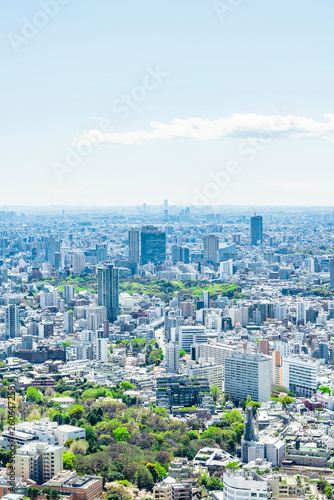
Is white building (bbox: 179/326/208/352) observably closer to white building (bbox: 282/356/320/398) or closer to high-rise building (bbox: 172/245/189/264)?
white building (bbox: 282/356/320/398)

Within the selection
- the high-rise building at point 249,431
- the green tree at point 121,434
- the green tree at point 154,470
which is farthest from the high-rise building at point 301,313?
the green tree at point 154,470

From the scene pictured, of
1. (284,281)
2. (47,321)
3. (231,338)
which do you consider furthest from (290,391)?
(284,281)

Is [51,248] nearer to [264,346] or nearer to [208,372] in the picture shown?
[264,346]

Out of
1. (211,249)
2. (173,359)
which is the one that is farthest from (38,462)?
(211,249)

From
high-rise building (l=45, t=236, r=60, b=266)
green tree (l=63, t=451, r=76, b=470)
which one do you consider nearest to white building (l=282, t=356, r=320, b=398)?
green tree (l=63, t=451, r=76, b=470)

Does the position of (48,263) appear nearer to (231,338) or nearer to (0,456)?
(231,338)
